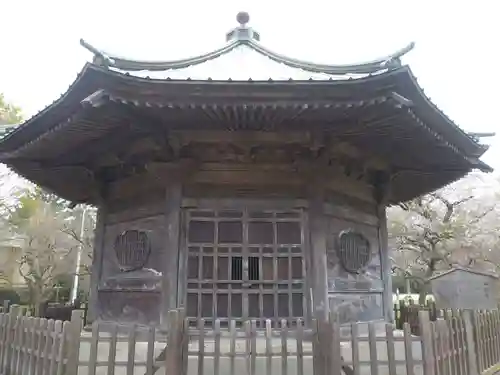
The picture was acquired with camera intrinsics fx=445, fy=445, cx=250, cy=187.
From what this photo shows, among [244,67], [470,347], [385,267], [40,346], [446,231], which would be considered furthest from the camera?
[446,231]

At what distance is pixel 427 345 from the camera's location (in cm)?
484

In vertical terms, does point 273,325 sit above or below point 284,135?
below

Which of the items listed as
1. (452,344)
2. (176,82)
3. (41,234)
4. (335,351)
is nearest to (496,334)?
(452,344)

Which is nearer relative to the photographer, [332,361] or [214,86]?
[332,361]

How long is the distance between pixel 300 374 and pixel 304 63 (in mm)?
5769

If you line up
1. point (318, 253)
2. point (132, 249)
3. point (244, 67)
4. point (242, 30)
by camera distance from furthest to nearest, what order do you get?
point (242, 30) < point (244, 67) < point (132, 249) < point (318, 253)

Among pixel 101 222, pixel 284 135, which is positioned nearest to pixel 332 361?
pixel 284 135

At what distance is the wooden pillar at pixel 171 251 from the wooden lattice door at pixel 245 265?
186 millimetres

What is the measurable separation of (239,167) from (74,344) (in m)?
3.52

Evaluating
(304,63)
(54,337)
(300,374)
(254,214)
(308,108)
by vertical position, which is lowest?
(300,374)

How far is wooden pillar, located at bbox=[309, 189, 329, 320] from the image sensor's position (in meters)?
6.54

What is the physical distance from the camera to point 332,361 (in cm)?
459

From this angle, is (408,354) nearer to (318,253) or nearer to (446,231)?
(318,253)

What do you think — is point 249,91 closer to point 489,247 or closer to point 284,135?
point 284,135
